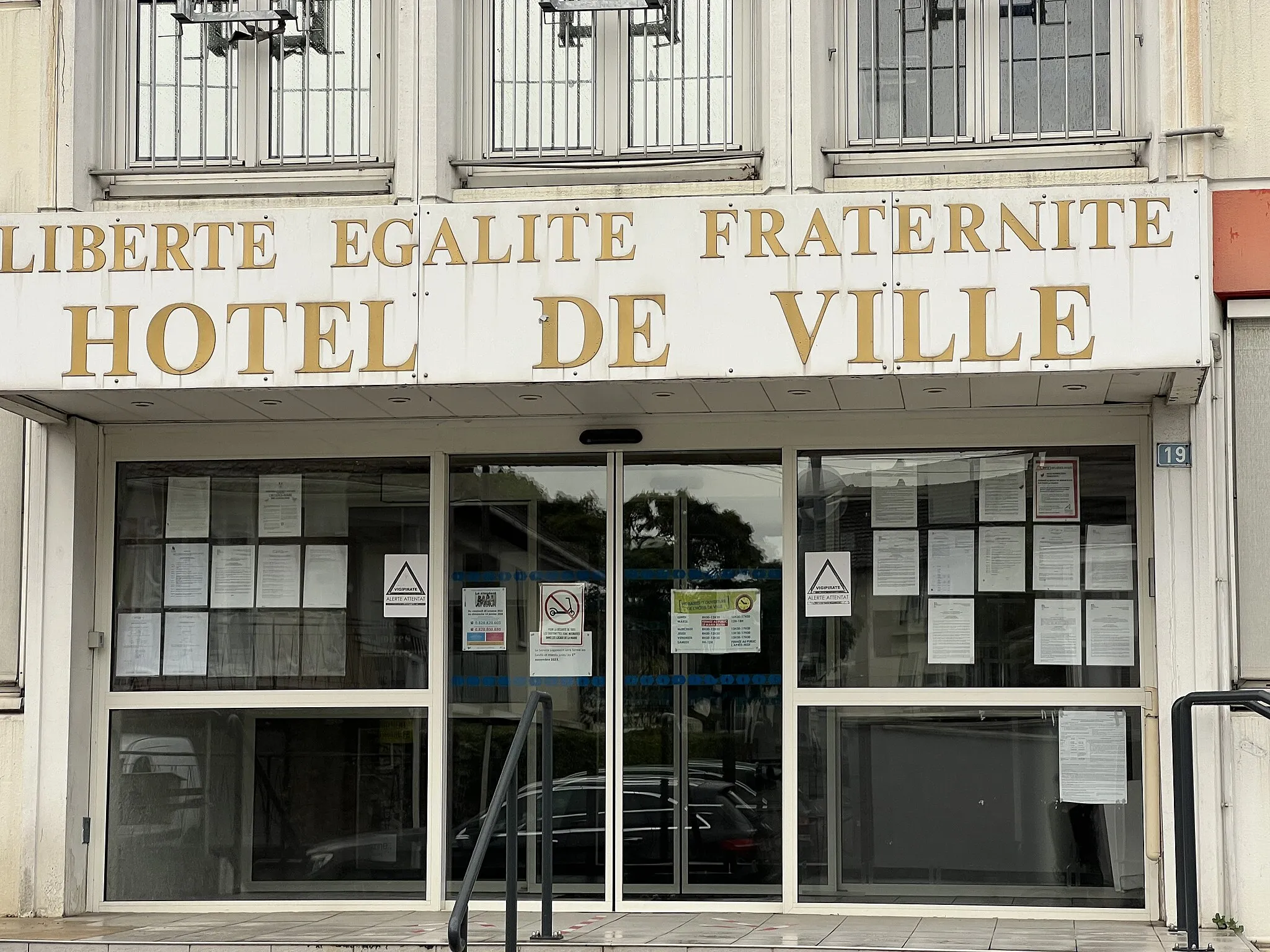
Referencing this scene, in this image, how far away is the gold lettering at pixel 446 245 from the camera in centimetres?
712

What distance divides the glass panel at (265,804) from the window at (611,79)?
312cm

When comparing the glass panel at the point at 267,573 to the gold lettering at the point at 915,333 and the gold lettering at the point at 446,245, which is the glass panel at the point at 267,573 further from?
the gold lettering at the point at 915,333

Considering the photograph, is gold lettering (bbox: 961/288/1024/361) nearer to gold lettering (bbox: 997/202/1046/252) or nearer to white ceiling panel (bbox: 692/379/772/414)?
gold lettering (bbox: 997/202/1046/252)

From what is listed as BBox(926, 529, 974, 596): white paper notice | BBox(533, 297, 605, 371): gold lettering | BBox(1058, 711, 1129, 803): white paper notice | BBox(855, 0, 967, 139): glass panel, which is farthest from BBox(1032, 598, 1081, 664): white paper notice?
BBox(533, 297, 605, 371): gold lettering

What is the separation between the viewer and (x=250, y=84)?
8.50m

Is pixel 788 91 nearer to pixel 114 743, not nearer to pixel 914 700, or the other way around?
pixel 914 700

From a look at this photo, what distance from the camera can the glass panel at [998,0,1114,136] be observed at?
803 cm

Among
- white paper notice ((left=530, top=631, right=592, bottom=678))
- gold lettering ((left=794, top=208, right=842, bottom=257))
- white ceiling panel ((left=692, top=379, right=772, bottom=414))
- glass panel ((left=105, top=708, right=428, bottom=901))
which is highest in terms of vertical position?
gold lettering ((left=794, top=208, right=842, bottom=257))

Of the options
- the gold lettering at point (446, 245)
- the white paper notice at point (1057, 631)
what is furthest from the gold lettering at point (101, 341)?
the white paper notice at point (1057, 631)

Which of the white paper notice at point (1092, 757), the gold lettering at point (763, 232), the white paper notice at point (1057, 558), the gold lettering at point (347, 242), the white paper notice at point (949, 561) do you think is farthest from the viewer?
the white paper notice at point (949, 561)

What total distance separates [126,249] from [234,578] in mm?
2049

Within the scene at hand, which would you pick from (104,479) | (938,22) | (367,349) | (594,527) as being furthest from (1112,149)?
(104,479)

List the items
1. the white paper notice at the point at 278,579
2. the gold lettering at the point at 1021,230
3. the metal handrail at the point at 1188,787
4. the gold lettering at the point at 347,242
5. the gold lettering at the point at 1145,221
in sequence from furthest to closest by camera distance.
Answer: the white paper notice at the point at 278,579, the gold lettering at the point at 347,242, the gold lettering at the point at 1021,230, the gold lettering at the point at 1145,221, the metal handrail at the point at 1188,787

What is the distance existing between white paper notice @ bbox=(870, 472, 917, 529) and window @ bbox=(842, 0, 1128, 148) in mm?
1696
